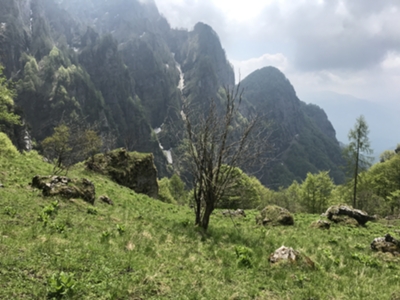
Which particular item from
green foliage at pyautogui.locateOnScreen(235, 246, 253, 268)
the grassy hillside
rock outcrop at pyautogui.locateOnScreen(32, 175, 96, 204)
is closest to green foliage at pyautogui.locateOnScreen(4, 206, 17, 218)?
the grassy hillside

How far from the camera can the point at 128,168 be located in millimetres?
44594

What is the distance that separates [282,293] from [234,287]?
4.92 feet

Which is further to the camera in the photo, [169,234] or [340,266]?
[169,234]

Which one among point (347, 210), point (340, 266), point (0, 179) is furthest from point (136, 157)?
point (340, 266)

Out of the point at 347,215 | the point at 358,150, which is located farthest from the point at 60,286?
the point at 358,150

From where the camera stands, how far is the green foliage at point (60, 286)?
6.40m

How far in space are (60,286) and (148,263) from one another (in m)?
→ 3.45

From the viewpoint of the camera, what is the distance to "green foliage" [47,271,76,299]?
21.0 ft

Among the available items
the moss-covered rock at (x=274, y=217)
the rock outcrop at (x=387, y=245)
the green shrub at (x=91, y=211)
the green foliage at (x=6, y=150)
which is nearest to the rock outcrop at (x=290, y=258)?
the rock outcrop at (x=387, y=245)

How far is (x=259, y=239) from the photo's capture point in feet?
50.5

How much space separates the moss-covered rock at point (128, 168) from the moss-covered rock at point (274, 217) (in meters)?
25.2

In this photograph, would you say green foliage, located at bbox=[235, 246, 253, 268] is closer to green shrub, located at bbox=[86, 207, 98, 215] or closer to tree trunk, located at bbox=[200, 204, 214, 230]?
tree trunk, located at bbox=[200, 204, 214, 230]

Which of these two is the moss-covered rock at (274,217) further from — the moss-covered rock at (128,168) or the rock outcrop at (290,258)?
the moss-covered rock at (128,168)

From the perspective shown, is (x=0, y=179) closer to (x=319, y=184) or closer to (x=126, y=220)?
(x=126, y=220)
